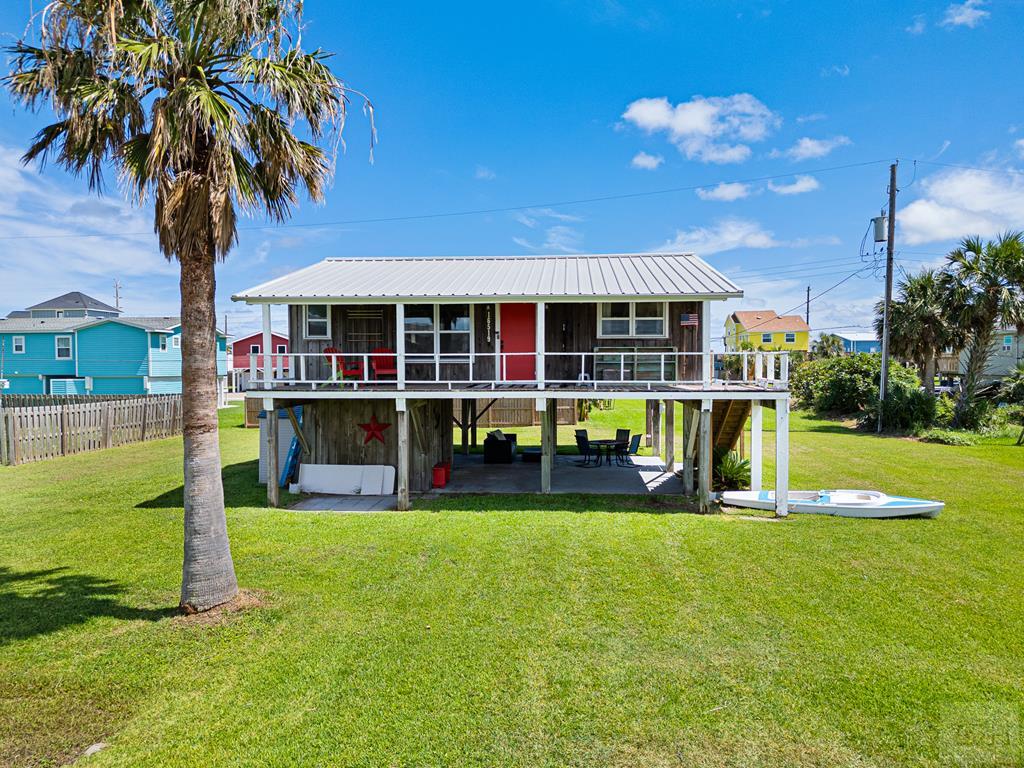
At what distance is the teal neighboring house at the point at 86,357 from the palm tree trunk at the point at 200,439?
31.9 meters

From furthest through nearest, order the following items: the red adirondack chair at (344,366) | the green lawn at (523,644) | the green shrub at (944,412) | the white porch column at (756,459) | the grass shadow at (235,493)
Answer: the green shrub at (944,412) → the red adirondack chair at (344,366) → the white porch column at (756,459) → the grass shadow at (235,493) → the green lawn at (523,644)

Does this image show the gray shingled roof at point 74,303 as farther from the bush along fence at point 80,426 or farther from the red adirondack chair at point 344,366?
the red adirondack chair at point 344,366

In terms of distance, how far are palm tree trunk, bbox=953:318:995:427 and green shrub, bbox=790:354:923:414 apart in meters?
2.31

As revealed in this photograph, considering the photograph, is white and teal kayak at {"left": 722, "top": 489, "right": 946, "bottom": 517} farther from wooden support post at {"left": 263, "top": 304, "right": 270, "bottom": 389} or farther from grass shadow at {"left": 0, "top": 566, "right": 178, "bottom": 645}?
grass shadow at {"left": 0, "top": 566, "right": 178, "bottom": 645}

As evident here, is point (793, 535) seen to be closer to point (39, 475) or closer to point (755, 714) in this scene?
point (755, 714)

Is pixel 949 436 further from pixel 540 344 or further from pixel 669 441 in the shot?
pixel 540 344

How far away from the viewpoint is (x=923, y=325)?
2558cm

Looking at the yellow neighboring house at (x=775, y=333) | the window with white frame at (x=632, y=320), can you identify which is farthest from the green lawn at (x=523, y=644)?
the yellow neighboring house at (x=775, y=333)

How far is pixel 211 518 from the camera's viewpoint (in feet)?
23.6

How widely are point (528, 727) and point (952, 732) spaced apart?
367 centimetres

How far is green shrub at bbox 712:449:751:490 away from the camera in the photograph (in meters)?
14.5

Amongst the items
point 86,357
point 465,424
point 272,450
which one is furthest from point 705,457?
point 86,357

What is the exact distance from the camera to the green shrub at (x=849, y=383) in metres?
28.3

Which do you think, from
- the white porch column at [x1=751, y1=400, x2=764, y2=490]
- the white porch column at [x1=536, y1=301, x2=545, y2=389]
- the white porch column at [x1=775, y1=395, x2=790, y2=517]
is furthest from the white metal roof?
the white porch column at [x1=751, y1=400, x2=764, y2=490]
